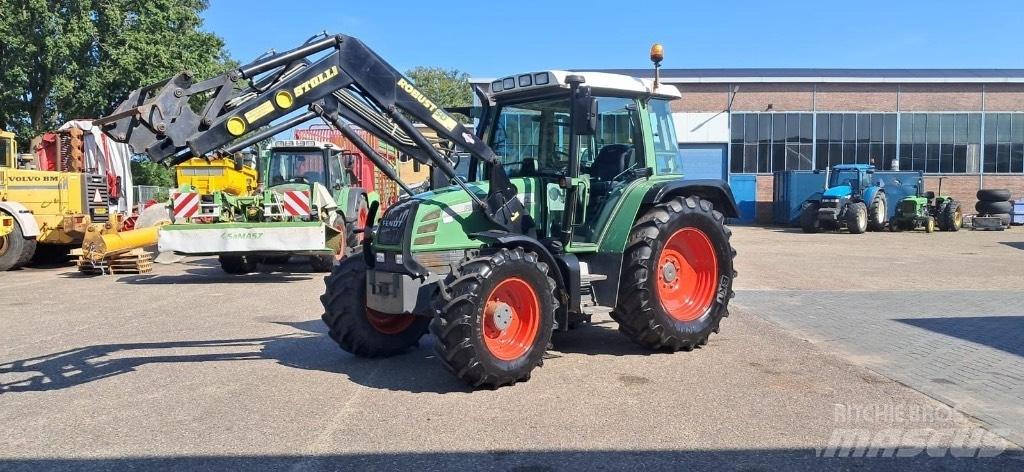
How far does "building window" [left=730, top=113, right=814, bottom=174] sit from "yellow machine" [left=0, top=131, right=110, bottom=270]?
29.9 metres

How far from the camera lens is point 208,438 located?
4797 mm

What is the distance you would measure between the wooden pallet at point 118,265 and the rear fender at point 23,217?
167 centimetres

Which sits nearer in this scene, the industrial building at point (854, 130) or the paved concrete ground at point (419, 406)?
the paved concrete ground at point (419, 406)

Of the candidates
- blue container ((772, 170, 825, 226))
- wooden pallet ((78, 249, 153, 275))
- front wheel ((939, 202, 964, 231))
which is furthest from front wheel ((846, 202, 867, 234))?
wooden pallet ((78, 249, 153, 275))

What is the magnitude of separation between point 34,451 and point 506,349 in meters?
3.14

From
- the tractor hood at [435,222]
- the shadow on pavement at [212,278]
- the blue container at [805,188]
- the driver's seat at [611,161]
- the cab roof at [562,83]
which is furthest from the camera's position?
the blue container at [805,188]

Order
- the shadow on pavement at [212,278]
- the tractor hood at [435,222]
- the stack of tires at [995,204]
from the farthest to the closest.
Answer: the stack of tires at [995,204] < the shadow on pavement at [212,278] < the tractor hood at [435,222]

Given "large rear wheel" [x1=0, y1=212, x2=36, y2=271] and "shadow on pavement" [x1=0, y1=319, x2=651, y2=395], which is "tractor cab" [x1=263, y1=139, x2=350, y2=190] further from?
"shadow on pavement" [x1=0, y1=319, x2=651, y2=395]

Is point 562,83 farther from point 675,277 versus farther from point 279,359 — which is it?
point 279,359

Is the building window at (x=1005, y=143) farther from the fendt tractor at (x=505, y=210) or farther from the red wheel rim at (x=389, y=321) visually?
the red wheel rim at (x=389, y=321)

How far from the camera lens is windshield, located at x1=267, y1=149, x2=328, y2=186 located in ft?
50.3

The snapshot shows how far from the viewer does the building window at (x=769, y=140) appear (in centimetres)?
3841

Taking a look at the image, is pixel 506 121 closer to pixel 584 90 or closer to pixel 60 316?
pixel 584 90

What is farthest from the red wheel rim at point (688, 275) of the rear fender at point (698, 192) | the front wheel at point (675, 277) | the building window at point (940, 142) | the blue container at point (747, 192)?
the building window at point (940, 142)
